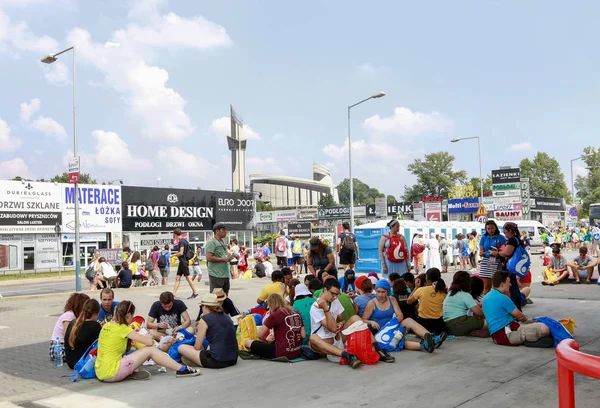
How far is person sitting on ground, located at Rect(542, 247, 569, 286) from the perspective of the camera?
16266 mm

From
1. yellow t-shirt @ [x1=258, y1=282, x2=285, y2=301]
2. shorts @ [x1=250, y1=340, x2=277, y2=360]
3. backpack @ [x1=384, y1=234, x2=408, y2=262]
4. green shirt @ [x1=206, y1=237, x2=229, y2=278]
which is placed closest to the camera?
shorts @ [x1=250, y1=340, x2=277, y2=360]

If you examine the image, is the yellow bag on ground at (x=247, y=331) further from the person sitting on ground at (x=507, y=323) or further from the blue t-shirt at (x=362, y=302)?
the person sitting on ground at (x=507, y=323)

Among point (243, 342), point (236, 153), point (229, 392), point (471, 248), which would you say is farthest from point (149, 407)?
point (236, 153)

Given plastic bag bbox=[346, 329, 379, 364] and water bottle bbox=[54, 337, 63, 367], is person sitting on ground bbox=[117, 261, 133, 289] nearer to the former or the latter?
water bottle bbox=[54, 337, 63, 367]

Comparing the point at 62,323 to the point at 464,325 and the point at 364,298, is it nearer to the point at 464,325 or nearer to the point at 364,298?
the point at 364,298

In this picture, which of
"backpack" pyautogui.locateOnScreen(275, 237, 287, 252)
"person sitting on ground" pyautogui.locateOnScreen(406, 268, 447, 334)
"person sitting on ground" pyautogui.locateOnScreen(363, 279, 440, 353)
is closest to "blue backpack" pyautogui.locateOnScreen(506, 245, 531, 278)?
"person sitting on ground" pyautogui.locateOnScreen(406, 268, 447, 334)

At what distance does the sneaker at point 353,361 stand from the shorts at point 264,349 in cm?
118

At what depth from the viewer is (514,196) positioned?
40.2 metres

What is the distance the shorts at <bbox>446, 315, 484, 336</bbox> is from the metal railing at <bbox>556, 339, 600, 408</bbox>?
614cm

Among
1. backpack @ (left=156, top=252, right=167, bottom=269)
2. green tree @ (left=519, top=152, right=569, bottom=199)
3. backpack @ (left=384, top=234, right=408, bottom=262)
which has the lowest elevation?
backpack @ (left=156, top=252, right=167, bottom=269)

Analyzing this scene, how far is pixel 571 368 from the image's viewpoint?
2.54 meters

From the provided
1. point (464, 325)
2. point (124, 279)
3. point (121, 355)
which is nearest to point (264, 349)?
point (121, 355)

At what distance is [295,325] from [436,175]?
88.3 meters

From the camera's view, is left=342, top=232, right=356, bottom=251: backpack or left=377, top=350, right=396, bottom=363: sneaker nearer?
left=377, top=350, right=396, bottom=363: sneaker
